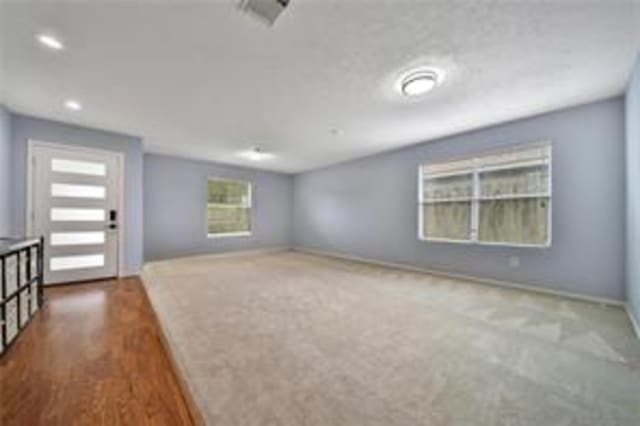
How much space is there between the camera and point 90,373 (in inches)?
72.7

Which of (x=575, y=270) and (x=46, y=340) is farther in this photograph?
Answer: (x=575, y=270)

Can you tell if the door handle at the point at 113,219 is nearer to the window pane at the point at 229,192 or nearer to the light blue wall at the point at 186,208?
the light blue wall at the point at 186,208

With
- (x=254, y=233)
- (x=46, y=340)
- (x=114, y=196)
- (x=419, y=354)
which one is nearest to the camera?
(x=419, y=354)

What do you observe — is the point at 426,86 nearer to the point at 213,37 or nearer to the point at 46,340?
the point at 213,37

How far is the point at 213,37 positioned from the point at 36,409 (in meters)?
2.68

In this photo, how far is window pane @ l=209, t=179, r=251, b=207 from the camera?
707 centimetres

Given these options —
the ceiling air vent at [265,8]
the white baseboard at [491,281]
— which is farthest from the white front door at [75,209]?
the white baseboard at [491,281]

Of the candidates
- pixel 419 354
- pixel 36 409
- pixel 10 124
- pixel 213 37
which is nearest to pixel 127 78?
pixel 213 37

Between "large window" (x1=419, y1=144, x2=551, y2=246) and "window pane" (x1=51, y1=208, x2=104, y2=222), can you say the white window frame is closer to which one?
"window pane" (x1=51, y1=208, x2=104, y2=222)

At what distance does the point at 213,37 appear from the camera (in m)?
2.07

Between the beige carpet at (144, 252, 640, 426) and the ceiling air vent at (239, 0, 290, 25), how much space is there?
243 centimetres

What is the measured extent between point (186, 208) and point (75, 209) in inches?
97.4

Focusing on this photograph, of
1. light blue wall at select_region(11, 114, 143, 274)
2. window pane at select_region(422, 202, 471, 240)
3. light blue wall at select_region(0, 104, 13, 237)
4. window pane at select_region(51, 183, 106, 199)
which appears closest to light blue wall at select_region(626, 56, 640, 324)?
window pane at select_region(422, 202, 471, 240)

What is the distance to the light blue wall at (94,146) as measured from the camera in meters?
3.74
